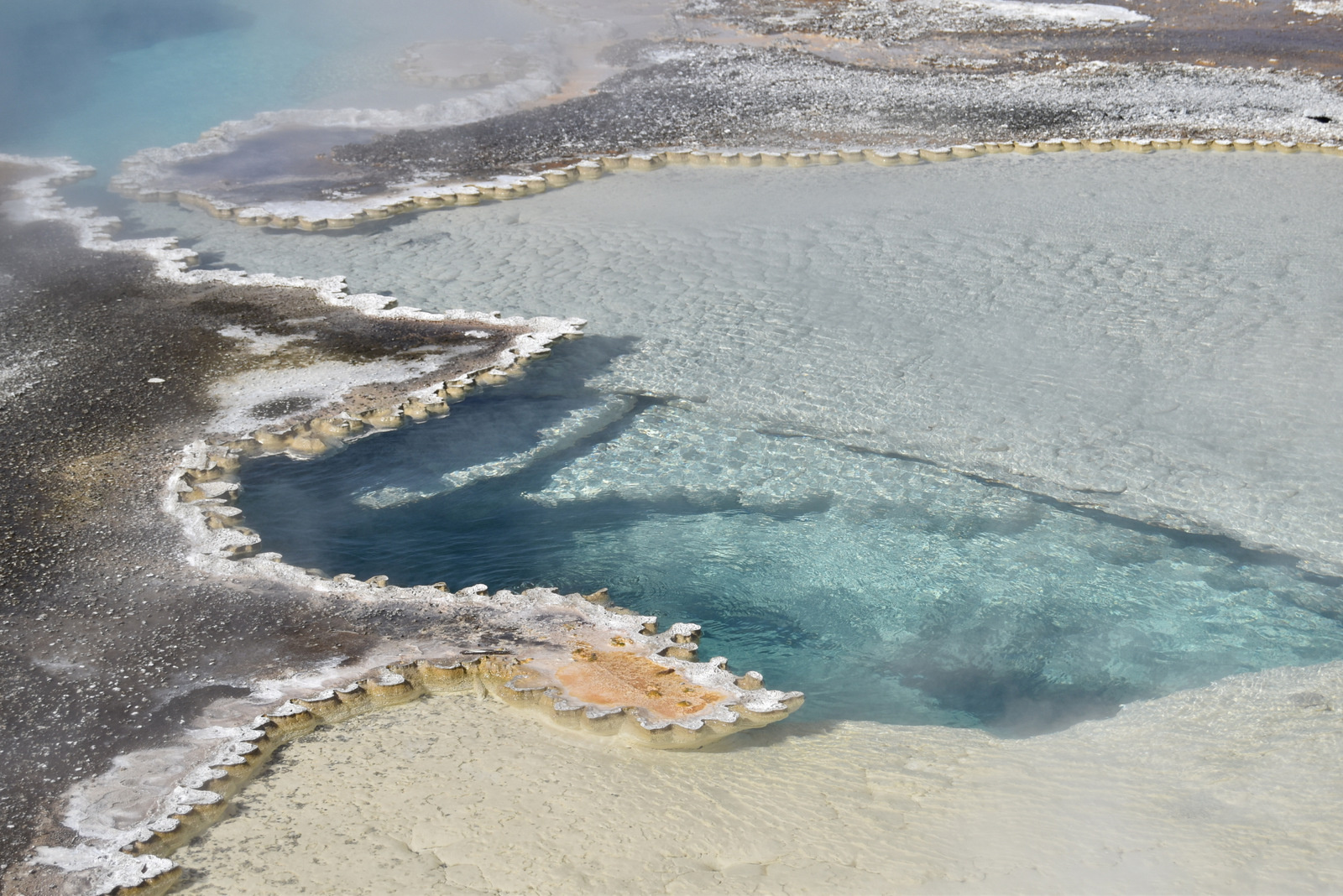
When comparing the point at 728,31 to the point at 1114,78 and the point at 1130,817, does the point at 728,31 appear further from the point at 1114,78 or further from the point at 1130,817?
the point at 1130,817

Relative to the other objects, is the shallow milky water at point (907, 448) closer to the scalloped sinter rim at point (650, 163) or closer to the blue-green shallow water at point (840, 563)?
the blue-green shallow water at point (840, 563)

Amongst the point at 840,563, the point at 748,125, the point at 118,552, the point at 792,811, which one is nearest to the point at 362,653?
the point at 118,552

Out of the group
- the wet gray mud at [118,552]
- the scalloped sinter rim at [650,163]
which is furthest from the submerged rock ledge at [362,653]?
the scalloped sinter rim at [650,163]

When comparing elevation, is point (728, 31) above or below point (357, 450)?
above

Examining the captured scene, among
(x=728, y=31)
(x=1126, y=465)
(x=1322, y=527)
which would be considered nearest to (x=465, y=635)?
(x=1126, y=465)

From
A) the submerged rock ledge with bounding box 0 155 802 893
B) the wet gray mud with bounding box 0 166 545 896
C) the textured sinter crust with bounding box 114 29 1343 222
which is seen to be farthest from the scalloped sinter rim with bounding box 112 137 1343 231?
the submerged rock ledge with bounding box 0 155 802 893

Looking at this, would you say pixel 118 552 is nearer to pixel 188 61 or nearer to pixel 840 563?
pixel 840 563

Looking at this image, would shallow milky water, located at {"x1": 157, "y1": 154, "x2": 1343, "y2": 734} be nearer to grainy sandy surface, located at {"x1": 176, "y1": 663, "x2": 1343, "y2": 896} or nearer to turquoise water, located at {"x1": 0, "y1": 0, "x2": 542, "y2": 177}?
grainy sandy surface, located at {"x1": 176, "y1": 663, "x2": 1343, "y2": 896}
